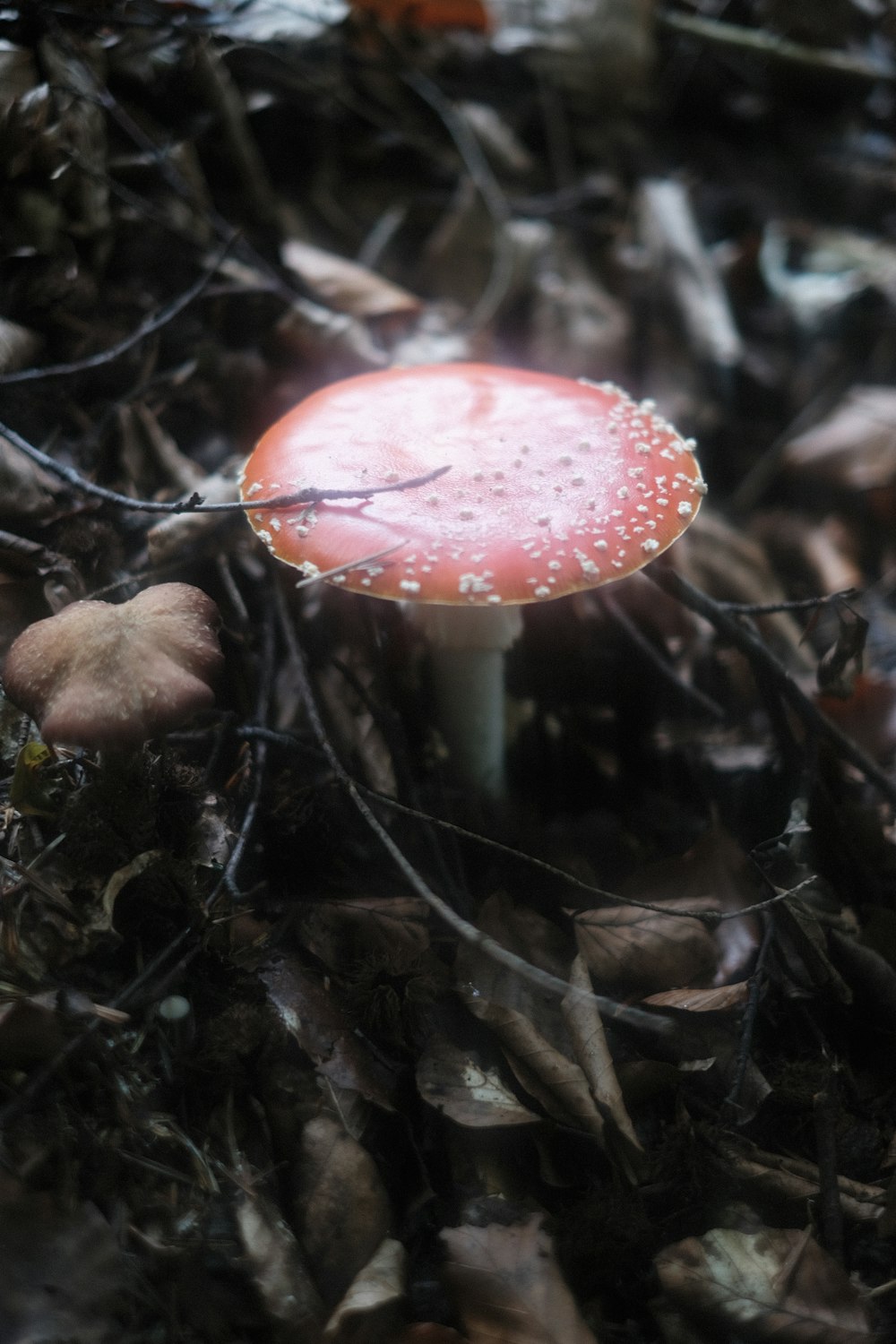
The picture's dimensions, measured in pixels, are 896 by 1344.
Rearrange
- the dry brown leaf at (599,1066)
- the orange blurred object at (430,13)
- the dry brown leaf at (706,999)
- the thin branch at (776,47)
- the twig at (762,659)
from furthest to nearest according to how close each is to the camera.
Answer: the thin branch at (776,47) → the orange blurred object at (430,13) → the twig at (762,659) → the dry brown leaf at (706,999) → the dry brown leaf at (599,1066)

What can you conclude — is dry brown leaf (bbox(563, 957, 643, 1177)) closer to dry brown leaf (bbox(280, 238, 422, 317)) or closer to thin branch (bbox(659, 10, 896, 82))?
dry brown leaf (bbox(280, 238, 422, 317))

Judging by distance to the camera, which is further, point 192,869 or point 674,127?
point 674,127

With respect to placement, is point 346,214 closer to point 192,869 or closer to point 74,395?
point 74,395

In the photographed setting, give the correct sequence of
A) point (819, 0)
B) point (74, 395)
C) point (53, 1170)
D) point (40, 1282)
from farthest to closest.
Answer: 1. point (819, 0)
2. point (74, 395)
3. point (53, 1170)
4. point (40, 1282)

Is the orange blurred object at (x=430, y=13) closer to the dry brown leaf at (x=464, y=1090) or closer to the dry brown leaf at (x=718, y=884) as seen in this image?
the dry brown leaf at (x=718, y=884)

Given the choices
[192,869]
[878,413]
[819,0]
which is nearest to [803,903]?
[192,869]

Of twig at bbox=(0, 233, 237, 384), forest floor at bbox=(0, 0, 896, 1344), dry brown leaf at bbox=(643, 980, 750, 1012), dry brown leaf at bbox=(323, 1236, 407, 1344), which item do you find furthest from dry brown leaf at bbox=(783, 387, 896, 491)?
dry brown leaf at bbox=(323, 1236, 407, 1344)

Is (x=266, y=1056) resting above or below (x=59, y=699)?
below

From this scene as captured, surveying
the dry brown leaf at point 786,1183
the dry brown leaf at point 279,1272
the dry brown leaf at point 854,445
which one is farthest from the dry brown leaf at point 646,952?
the dry brown leaf at point 854,445
